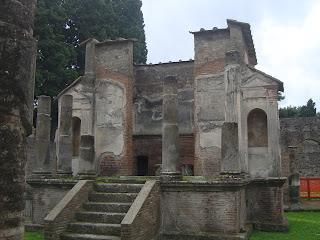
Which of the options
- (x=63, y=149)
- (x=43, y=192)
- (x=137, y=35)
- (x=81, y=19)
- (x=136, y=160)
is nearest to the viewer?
(x=43, y=192)

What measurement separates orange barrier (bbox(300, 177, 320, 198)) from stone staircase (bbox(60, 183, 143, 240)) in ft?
49.3

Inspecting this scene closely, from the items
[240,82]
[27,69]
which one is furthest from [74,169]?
[27,69]

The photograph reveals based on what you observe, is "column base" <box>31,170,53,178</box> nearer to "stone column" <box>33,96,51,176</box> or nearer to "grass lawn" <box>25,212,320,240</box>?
"stone column" <box>33,96,51,176</box>

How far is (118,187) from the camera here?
36.1 ft

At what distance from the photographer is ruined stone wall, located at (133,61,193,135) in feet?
53.9

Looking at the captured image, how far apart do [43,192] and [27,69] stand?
10.3m

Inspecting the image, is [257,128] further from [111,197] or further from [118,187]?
[111,197]

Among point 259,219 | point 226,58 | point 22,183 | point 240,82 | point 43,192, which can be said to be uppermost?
point 226,58

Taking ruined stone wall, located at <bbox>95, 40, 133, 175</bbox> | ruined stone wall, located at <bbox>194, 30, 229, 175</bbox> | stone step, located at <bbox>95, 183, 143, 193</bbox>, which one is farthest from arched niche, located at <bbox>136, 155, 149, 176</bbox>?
stone step, located at <bbox>95, 183, 143, 193</bbox>

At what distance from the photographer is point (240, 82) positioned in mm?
13852

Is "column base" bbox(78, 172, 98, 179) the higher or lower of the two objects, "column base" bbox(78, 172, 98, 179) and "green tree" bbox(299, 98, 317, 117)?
the lower

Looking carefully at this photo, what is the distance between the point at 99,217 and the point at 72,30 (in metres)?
19.3

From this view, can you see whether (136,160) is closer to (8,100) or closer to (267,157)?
(267,157)

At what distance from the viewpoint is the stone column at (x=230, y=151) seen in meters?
10.6
